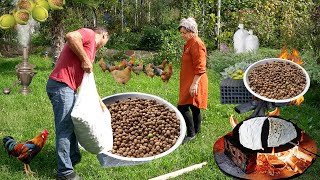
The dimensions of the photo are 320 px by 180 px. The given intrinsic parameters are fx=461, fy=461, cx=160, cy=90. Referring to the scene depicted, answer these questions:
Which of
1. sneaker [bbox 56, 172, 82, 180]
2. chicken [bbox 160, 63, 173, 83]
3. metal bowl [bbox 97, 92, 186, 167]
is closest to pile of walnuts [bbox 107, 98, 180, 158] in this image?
metal bowl [bbox 97, 92, 186, 167]

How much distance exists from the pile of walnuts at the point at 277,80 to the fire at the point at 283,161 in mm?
2673

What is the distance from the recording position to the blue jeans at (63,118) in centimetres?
386

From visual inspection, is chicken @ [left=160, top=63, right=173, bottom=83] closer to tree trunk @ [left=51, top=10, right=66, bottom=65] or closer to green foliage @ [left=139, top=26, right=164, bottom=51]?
tree trunk @ [left=51, top=10, right=66, bottom=65]

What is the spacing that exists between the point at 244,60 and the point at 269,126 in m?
5.69

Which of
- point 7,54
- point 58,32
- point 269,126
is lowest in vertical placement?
point 7,54

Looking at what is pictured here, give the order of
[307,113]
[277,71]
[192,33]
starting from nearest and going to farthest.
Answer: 1. [192,33]
2. [277,71]
3. [307,113]

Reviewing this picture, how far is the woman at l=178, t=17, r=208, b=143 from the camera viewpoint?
475cm

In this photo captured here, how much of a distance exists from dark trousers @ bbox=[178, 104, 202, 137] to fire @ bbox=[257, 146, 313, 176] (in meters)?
2.42

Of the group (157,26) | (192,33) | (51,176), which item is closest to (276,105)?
(192,33)

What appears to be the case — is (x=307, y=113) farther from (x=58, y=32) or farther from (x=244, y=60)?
(x=58, y=32)

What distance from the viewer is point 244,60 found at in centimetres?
836

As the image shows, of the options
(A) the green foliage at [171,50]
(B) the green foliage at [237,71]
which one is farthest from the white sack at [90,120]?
(A) the green foliage at [171,50]

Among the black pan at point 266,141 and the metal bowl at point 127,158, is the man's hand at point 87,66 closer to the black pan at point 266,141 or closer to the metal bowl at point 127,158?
the metal bowl at point 127,158

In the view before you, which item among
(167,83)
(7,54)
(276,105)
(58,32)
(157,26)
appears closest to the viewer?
(276,105)
